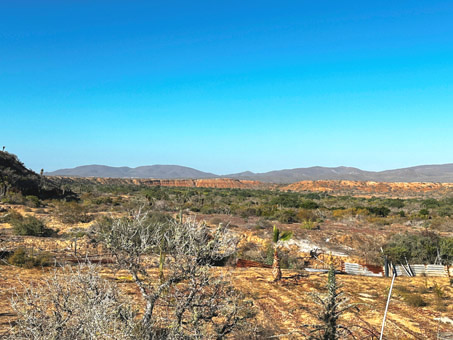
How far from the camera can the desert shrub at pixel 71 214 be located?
22.9 meters

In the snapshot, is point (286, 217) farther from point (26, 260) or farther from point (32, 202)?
point (32, 202)

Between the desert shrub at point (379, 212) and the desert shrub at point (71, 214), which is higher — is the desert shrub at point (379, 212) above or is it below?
below

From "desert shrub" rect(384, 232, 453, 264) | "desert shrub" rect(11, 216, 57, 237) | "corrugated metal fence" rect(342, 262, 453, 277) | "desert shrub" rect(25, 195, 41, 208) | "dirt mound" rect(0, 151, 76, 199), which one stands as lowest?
"corrugated metal fence" rect(342, 262, 453, 277)

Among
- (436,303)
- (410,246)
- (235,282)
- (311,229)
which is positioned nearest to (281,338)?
(235,282)

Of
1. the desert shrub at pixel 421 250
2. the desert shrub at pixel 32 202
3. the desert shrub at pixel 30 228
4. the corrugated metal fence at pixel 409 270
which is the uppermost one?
the desert shrub at pixel 32 202

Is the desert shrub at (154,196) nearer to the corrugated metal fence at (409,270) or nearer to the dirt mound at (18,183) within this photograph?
the dirt mound at (18,183)

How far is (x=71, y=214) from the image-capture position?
2388 centimetres

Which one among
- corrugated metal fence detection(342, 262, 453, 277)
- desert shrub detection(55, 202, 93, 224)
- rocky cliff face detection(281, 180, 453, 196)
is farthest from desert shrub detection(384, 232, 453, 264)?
rocky cliff face detection(281, 180, 453, 196)

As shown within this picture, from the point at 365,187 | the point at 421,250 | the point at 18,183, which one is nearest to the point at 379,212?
the point at 421,250

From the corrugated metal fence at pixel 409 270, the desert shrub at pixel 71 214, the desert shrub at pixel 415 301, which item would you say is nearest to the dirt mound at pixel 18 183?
the desert shrub at pixel 71 214

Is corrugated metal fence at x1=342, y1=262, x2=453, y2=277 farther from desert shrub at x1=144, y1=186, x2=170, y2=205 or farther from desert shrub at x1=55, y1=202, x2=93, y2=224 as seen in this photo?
desert shrub at x1=144, y1=186, x2=170, y2=205

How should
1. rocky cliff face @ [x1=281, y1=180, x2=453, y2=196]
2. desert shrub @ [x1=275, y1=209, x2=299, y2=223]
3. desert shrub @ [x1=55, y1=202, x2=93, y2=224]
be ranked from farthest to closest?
rocky cliff face @ [x1=281, y1=180, x2=453, y2=196], desert shrub @ [x1=275, y1=209, x2=299, y2=223], desert shrub @ [x1=55, y1=202, x2=93, y2=224]

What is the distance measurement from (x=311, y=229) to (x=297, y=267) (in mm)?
7295

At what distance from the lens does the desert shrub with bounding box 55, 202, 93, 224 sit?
75.0 ft
